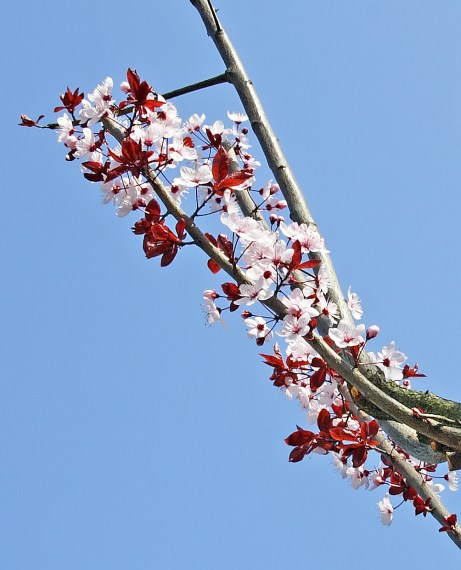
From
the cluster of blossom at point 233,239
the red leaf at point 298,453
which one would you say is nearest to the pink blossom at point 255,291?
the cluster of blossom at point 233,239

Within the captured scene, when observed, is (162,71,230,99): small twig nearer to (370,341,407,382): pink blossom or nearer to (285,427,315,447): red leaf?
(370,341,407,382): pink blossom

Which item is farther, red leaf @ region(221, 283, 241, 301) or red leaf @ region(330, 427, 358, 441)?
red leaf @ region(330, 427, 358, 441)

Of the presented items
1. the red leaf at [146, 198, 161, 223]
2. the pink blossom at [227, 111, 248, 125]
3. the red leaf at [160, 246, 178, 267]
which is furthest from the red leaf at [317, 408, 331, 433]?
the pink blossom at [227, 111, 248, 125]

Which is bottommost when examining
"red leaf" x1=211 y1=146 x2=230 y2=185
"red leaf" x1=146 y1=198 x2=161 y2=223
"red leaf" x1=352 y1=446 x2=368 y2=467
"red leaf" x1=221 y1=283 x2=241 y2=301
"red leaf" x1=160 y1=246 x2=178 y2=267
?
"red leaf" x1=352 y1=446 x2=368 y2=467

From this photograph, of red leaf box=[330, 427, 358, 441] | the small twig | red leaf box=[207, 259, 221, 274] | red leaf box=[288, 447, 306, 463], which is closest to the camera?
red leaf box=[207, 259, 221, 274]

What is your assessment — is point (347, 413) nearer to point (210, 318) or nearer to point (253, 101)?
point (210, 318)

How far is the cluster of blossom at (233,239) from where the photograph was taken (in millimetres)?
2127

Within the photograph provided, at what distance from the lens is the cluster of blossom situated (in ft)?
6.98

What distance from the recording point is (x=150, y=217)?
7.25ft

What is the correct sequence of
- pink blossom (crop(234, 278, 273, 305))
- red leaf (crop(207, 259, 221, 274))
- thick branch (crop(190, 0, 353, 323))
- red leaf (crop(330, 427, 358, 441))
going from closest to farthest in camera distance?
1. pink blossom (crop(234, 278, 273, 305))
2. red leaf (crop(207, 259, 221, 274))
3. red leaf (crop(330, 427, 358, 441))
4. thick branch (crop(190, 0, 353, 323))

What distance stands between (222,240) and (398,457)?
1.43 m

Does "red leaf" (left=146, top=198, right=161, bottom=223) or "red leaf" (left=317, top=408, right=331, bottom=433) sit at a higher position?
"red leaf" (left=146, top=198, right=161, bottom=223)

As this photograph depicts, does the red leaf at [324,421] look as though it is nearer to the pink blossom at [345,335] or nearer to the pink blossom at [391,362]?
the pink blossom at [391,362]

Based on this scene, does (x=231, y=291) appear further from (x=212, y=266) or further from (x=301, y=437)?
(x=301, y=437)
